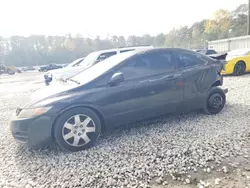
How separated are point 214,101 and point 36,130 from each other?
11.5ft

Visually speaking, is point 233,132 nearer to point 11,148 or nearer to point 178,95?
point 178,95

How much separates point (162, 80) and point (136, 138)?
1.16m

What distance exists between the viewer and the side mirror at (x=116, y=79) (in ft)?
Result: 10.9

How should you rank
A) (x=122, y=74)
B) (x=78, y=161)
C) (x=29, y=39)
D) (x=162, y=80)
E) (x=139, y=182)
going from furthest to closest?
1. (x=29, y=39)
2. (x=162, y=80)
3. (x=122, y=74)
4. (x=78, y=161)
5. (x=139, y=182)

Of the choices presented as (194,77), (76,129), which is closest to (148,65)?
(194,77)

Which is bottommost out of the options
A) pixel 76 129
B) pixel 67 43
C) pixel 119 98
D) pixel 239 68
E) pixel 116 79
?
pixel 76 129

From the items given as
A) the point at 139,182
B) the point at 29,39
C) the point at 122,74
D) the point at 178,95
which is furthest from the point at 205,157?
the point at 29,39

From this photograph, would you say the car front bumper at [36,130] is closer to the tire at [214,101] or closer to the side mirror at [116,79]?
the side mirror at [116,79]

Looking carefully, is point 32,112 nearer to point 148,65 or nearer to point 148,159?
point 148,159

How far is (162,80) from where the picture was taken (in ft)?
12.2

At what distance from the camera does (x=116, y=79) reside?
130 inches

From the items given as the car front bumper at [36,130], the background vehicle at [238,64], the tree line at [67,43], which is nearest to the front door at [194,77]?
the car front bumper at [36,130]

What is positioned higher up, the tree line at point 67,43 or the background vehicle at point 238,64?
the tree line at point 67,43

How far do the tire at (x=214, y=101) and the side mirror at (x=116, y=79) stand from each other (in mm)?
2040
